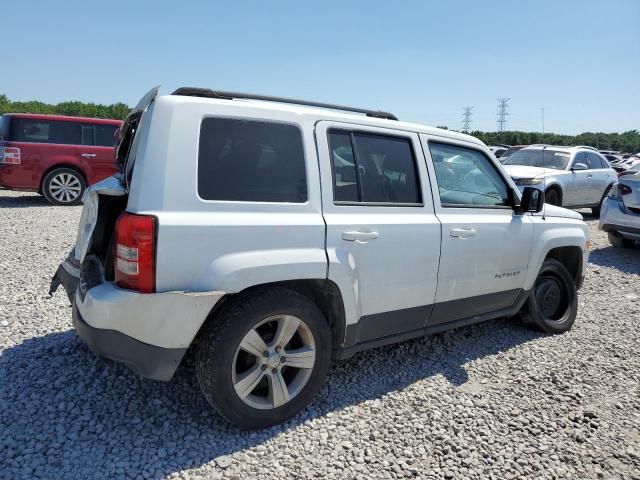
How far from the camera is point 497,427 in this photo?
9.62ft

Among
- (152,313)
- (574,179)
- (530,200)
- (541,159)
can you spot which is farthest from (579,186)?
(152,313)

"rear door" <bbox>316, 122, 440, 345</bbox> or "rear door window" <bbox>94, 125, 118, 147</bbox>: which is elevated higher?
"rear door window" <bbox>94, 125, 118, 147</bbox>

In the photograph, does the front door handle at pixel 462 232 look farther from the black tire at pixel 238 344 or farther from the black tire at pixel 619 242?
the black tire at pixel 619 242

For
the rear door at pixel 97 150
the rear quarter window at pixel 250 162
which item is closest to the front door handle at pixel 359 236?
the rear quarter window at pixel 250 162

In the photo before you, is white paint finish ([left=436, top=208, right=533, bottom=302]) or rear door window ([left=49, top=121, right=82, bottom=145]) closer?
white paint finish ([left=436, top=208, right=533, bottom=302])

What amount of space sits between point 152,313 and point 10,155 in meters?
9.29

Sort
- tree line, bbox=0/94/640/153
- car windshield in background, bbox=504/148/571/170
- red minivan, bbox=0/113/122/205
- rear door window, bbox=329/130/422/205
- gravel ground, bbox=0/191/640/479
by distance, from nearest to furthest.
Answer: gravel ground, bbox=0/191/640/479
rear door window, bbox=329/130/422/205
red minivan, bbox=0/113/122/205
car windshield in background, bbox=504/148/571/170
tree line, bbox=0/94/640/153

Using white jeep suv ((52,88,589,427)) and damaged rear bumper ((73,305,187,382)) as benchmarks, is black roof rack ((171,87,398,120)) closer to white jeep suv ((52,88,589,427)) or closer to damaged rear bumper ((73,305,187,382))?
white jeep suv ((52,88,589,427))

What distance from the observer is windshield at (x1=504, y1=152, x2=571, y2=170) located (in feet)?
36.6

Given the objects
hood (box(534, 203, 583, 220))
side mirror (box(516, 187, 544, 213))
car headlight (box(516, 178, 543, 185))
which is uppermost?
car headlight (box(516, 178, 543, 185))

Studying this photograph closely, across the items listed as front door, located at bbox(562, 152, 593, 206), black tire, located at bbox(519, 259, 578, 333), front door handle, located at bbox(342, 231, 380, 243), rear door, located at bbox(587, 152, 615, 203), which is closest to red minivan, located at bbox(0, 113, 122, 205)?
front door handle, located at bbox(342, 231, 380, 243)

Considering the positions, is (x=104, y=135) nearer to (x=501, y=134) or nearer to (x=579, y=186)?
(x=579, y=186)

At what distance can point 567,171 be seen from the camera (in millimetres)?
10883

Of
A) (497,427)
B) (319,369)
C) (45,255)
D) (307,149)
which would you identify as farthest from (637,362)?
(45,255)
